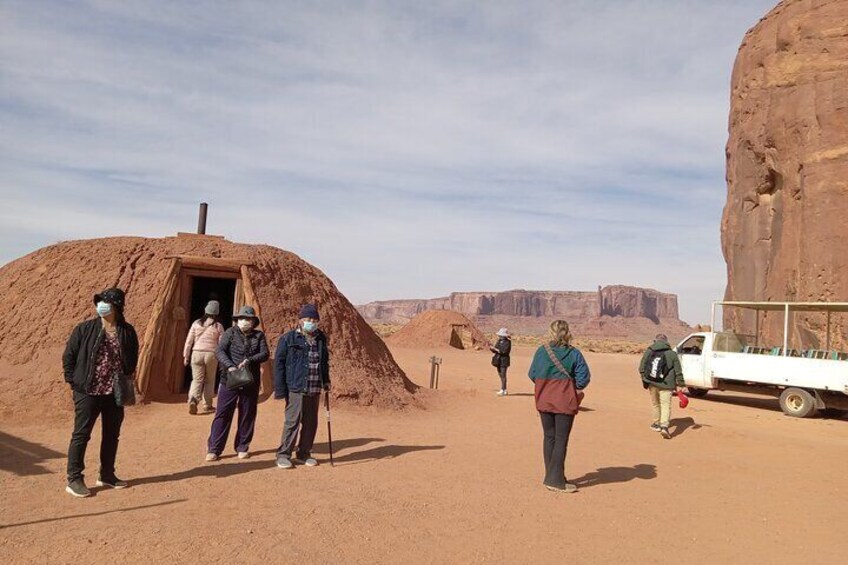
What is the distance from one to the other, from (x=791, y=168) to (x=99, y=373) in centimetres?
2408

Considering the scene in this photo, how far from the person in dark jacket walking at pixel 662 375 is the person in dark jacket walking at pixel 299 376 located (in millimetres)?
5309


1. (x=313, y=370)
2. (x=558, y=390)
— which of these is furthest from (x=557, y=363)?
(x=313, y=370)

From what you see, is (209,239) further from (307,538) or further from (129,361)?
(307,538)

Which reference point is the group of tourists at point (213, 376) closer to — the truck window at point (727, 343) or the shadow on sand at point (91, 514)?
the shadow on sand at point (91, 514)

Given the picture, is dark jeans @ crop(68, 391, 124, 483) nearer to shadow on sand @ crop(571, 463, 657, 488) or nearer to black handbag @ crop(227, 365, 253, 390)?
black handbag @ crop(227, 365, 253, 390)

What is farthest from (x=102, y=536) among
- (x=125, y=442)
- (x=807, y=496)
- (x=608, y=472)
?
(x=807, y=496)

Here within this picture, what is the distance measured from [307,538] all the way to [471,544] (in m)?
1.25

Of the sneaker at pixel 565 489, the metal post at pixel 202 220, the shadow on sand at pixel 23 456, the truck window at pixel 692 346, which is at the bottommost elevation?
the shadow on sand at pixel 23 456

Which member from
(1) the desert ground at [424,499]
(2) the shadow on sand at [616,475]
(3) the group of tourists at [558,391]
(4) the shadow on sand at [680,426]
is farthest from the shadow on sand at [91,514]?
(4) the shadow on sand at [680,426]

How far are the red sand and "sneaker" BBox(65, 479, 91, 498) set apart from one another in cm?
381

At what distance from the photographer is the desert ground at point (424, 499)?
4559 millimetres

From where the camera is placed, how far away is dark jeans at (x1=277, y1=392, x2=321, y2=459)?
6.67 meters

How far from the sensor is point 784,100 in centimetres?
2298

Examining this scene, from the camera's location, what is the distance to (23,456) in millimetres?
6828
